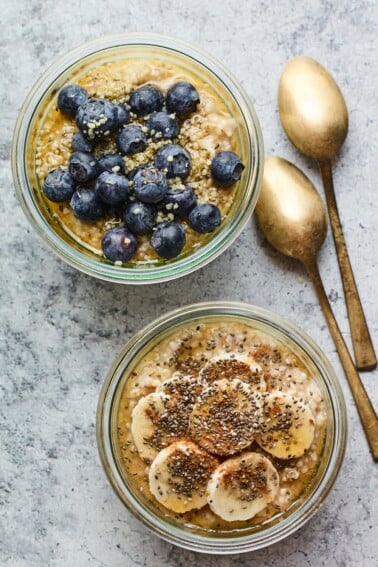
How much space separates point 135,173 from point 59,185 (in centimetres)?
16

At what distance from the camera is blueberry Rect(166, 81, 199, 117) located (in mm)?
1590

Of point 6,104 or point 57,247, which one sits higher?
point 6,104

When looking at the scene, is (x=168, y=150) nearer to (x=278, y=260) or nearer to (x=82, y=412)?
(x=278, y=260)

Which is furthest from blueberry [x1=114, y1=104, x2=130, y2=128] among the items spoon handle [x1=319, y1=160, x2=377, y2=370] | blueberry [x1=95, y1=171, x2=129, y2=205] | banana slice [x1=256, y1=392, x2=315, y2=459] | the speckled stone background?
banana slice [x1=256, y1=392, x2=315, y2=459]

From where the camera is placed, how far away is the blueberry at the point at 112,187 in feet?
5.04

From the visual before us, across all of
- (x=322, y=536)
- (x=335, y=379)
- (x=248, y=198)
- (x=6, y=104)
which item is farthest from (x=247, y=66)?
(x=322, y=536)

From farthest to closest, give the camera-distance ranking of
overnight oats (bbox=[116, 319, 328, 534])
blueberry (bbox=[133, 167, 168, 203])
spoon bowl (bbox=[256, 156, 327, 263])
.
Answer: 1. spoon bowl (bbox=[256, 156, 327, 263])
2. overnight oats (bbox=[116, 319, 328, 534])
3. blueberry (bbox=[133, 167, 168, 203])

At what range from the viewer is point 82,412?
1.87 meters

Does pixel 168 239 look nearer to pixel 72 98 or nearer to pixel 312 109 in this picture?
pixel 72 98

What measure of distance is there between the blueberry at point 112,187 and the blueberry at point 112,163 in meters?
0.01

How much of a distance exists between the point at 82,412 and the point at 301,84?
36.6 inches

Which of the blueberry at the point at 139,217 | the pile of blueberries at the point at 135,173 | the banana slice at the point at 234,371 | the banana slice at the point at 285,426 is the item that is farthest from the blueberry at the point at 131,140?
the banana slice at the point at 285,426

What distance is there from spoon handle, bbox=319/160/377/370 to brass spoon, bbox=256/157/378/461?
0.03m

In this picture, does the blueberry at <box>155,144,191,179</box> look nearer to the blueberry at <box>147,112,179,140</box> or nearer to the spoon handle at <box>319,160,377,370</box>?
the blueberry at <box>147,112,179,140</box>
